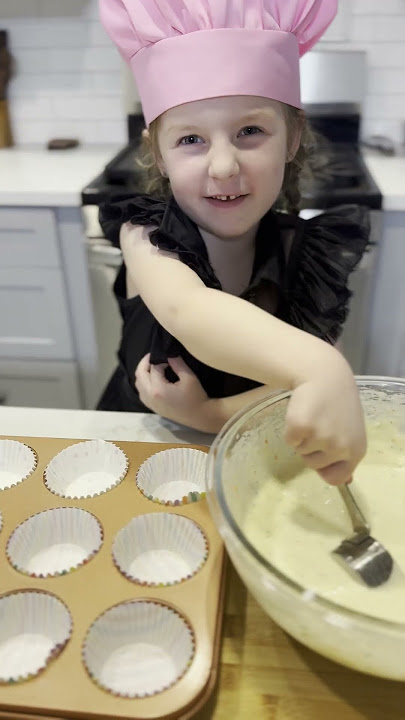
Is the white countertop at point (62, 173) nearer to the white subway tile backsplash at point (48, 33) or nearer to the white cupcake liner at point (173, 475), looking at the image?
the white subway tile backsplash at point (48, 33)

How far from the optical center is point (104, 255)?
5.34 feet

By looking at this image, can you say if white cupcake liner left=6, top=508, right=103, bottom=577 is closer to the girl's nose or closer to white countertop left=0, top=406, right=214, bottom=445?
white countertop left=0, top=406, right=214, bottom=445

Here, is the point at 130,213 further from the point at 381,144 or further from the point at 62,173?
the point at 381,144

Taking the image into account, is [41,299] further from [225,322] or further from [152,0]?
[225,322]

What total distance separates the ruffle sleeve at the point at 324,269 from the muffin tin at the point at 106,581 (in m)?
0.29

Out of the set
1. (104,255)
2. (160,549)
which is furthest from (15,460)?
(104,255)

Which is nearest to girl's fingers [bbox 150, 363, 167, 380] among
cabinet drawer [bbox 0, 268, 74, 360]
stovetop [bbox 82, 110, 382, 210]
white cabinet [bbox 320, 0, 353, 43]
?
stovetop [bbox 82, 110, 382, 210]

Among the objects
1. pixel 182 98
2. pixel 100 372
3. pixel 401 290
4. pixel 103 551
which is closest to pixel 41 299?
pixel 100 372

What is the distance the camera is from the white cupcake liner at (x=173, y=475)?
0.62 m

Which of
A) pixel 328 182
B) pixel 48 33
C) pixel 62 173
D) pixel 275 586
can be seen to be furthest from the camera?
pixel 48 33

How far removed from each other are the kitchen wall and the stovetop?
0.34ft

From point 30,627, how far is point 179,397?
34cm

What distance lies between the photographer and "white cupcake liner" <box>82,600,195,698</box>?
17.5 inches

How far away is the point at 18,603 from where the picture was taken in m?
0.50
